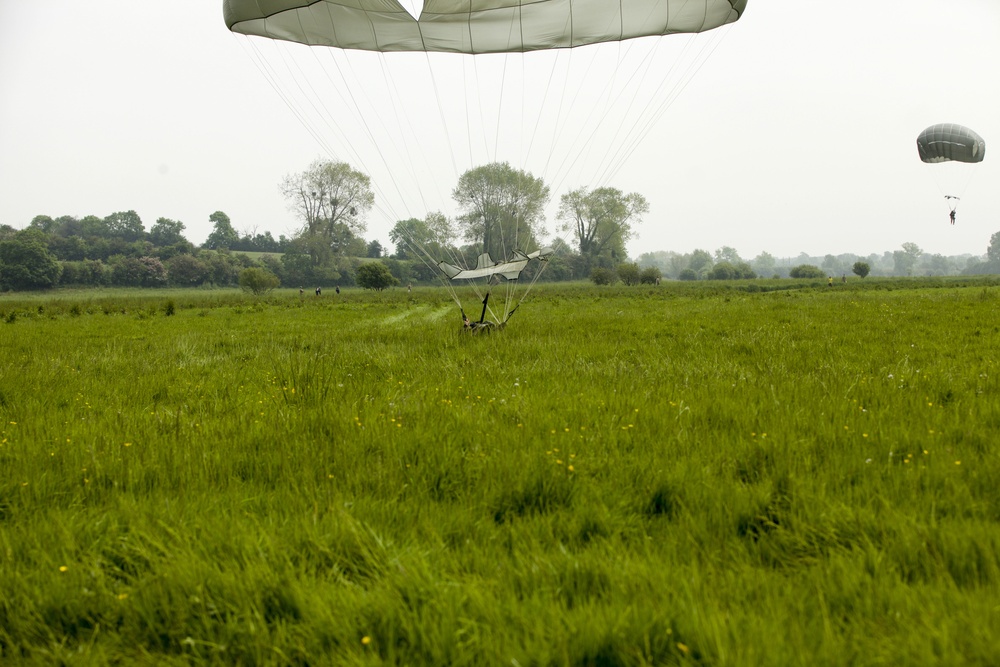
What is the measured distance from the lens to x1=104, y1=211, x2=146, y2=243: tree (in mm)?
124375

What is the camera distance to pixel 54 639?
1674mm

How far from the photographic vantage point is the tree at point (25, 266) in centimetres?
6588

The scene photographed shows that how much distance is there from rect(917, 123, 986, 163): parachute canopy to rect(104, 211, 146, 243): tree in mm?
157083

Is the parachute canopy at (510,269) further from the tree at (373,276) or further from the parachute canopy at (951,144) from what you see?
the parachute canopy at (951,144)

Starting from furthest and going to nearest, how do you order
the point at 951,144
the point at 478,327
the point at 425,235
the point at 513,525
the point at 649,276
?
the point at 649,276, the point at 951,144, the point at 425,235, the point at 478,327, the point at 513,525

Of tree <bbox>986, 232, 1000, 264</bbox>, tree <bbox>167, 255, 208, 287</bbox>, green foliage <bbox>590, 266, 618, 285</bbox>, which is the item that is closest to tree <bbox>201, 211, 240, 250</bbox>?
tree <bbox>167, 255, 208, 287</bbox>

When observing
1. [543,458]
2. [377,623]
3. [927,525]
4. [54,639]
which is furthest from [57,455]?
[927,525]

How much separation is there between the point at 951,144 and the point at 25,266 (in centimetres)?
10844

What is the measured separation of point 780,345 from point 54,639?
894 centimetres

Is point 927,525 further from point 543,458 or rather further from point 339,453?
point 339,453

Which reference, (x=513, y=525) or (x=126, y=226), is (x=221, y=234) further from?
(x=513, y=525)

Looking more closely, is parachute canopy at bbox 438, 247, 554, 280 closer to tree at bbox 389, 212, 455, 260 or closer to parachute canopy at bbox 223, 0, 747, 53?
tree at bbox 389, 212, 455, 260

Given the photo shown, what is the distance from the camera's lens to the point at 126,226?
126 meters

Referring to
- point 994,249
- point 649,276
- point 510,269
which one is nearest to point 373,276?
point 649,276
